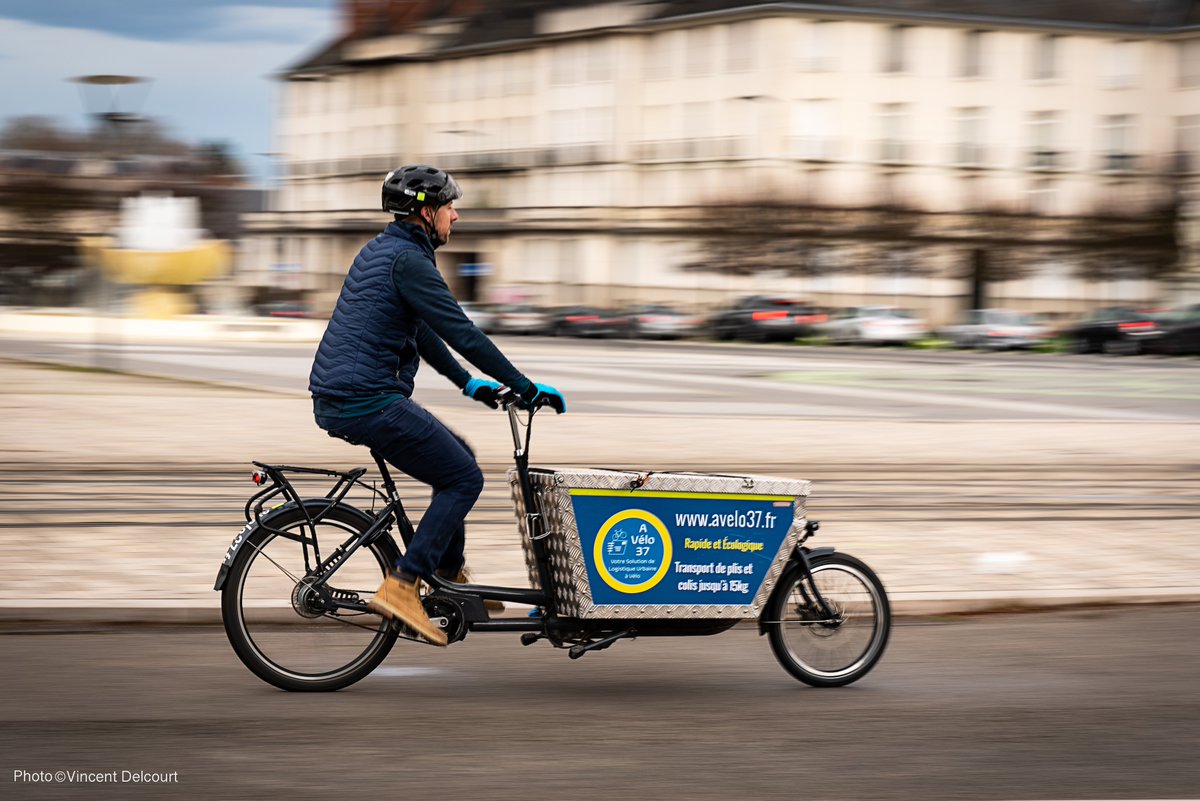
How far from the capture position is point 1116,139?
7725 centimetres

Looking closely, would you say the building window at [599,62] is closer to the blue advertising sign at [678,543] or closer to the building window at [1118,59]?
the building window at [1118,59]

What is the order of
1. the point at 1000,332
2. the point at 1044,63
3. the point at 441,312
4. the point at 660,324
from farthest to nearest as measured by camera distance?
the point at 1044,63 < the point at 660,324 < the point at 1000,332 < the point at 441,312

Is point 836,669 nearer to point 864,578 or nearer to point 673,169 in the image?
point 864,578

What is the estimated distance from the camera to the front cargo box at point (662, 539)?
6344mm

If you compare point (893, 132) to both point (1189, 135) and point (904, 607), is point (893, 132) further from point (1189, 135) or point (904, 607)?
point (904, 607)

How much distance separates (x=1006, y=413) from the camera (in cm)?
2238

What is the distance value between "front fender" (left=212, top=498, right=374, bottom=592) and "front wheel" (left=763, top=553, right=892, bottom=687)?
5.24 feet

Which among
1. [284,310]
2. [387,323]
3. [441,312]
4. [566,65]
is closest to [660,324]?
[284,310]

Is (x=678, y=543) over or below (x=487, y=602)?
over

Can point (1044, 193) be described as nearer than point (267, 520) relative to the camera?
No

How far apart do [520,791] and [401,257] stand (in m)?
2.04

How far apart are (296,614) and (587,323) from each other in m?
52.5

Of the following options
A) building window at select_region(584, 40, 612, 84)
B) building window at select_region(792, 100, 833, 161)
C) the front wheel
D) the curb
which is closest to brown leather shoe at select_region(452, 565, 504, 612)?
the front wheel

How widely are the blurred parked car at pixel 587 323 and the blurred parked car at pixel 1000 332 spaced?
37.0 feet
